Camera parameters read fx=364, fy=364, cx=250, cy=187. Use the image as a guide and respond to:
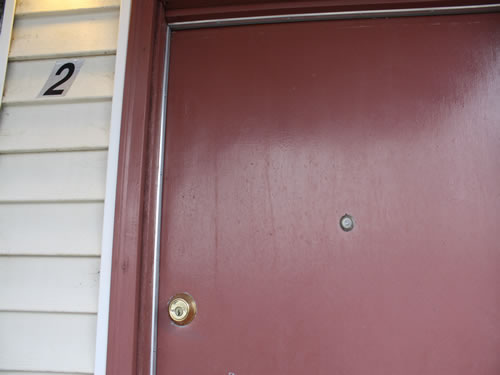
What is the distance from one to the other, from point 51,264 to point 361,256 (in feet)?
3.12

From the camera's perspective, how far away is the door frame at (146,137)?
1.05 meters

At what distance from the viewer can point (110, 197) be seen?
1.10 metres

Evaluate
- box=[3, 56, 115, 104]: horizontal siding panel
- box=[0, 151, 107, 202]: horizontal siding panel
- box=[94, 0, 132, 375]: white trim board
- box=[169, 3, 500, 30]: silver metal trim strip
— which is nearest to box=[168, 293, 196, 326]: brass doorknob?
box=[94, 0, 132, 375]: white trim board

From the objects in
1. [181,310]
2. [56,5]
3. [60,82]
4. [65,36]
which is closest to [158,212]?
[181,310]

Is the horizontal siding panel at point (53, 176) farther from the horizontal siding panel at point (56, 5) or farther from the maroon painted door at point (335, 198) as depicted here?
the horizontal siding panel at point (56, 5)

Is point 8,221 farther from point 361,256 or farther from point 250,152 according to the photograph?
point 361,256

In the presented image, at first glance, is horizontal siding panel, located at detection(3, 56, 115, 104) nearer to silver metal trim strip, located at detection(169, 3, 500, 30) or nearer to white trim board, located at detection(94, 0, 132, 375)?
white trim board, located at detection(94, 0, 132, 375)

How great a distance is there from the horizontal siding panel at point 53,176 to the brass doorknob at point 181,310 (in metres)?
0.40

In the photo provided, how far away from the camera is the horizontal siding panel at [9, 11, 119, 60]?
1.22m

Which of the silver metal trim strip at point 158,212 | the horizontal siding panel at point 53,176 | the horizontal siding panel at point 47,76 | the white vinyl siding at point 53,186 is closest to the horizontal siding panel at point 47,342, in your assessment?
the white vinyl siding at point 53,186

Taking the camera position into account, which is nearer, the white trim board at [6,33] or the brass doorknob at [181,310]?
the brass doorknob at [181,310]

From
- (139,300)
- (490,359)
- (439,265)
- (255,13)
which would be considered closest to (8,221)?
(139,300)

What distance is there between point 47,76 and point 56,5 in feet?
0.85

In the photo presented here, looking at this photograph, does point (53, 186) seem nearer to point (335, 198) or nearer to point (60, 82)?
point (60, 82)
